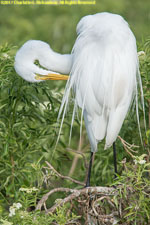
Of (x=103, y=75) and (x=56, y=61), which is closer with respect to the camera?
(x=103, y=75)

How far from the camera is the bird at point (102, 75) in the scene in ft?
8.62

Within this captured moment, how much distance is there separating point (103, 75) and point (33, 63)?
471mm

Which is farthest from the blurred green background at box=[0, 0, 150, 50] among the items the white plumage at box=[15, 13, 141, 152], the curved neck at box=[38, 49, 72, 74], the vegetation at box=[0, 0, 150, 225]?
the white plumage at box=[15, 13, 141, 152]

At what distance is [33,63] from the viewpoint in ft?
9.52

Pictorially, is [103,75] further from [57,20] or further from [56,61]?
[57,20]

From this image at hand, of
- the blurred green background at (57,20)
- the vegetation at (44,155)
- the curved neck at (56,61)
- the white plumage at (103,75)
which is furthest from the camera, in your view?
the blurred green background at (57,20)

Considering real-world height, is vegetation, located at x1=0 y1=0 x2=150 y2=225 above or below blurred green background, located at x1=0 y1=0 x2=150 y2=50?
below

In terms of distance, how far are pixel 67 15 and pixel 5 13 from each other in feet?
2.32

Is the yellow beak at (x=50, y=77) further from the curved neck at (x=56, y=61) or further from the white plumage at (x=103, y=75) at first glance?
the curved neck at (x=56, y=61)

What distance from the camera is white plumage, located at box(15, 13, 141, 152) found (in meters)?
2.62

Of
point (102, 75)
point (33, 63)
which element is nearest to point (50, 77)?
point (33, 63)

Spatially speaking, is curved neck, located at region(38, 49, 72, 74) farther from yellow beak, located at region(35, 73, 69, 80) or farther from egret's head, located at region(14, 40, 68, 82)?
yellow beak, located at region(35, 73, 69, 80)

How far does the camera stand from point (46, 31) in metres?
5.52

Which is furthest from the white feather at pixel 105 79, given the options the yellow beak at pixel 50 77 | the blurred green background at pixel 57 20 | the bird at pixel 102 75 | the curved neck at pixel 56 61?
the blurred green background at pixel 57 20
